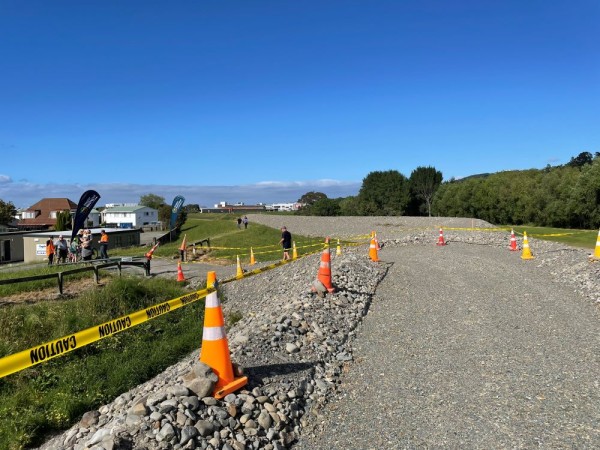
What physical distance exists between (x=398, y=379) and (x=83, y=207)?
26.1 meters

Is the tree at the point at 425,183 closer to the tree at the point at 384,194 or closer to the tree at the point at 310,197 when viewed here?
the tree at the point at 384,194

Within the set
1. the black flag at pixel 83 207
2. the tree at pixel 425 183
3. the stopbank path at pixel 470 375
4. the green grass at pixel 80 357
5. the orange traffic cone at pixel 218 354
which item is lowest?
the green grass at pixel 80 357

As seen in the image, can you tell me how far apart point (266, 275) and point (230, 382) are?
41.6ft

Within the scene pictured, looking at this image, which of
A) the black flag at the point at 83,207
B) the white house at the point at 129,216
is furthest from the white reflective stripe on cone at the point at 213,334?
the white house at the point at 129,216

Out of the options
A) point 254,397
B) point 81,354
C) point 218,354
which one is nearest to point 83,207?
point 81,354

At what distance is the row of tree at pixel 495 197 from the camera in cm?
5378

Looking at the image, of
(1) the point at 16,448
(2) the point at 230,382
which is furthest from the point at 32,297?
(2) the point at 230,382

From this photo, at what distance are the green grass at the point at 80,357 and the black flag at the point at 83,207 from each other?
1429 cm

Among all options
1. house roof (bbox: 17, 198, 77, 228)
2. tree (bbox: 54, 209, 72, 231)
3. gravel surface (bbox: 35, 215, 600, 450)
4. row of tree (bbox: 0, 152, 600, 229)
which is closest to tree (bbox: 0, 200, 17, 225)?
row of tree (bbox: 0, 152, 600, 229)

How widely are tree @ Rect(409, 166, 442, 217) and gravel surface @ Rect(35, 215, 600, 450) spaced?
90590 mm

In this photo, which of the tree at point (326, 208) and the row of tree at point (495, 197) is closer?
the row of tree at point (495, 197)

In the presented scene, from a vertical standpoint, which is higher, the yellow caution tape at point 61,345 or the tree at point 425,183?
the tree at point 425,183

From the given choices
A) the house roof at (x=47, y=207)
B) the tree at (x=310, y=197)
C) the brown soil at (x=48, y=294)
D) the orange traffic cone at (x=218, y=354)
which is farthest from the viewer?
the tree at (x=310, y=197)

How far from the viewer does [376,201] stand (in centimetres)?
10038
